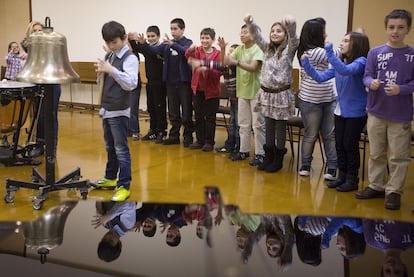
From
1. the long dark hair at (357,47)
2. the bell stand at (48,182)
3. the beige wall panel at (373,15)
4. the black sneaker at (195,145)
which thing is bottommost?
the black sneaker at (195,145)

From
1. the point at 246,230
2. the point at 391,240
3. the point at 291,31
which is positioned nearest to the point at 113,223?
the point at 246,230

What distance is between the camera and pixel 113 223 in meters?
1.79

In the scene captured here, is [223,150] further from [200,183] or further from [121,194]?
[121,194]

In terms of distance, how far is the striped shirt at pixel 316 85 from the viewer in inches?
174

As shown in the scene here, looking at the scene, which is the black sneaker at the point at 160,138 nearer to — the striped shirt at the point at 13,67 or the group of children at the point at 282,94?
the group of children at the point at 282,94

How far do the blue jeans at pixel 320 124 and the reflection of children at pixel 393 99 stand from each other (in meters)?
0.71

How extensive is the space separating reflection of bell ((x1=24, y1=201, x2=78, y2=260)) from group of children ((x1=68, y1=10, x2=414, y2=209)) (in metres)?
1.89

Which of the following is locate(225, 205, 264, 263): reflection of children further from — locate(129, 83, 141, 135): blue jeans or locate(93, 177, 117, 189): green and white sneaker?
locate(129, 83, 141, 135): blue jeans

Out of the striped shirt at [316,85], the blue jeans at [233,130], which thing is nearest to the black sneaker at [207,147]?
the blue jeans at [233,130]

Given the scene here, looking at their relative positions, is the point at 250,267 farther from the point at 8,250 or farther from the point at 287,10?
the point at 287,10

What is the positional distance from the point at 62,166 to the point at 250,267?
156 inches

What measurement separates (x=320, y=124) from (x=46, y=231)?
3482 millimetres

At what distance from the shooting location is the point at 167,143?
20.3ft

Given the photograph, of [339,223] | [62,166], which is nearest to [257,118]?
[62,166]
